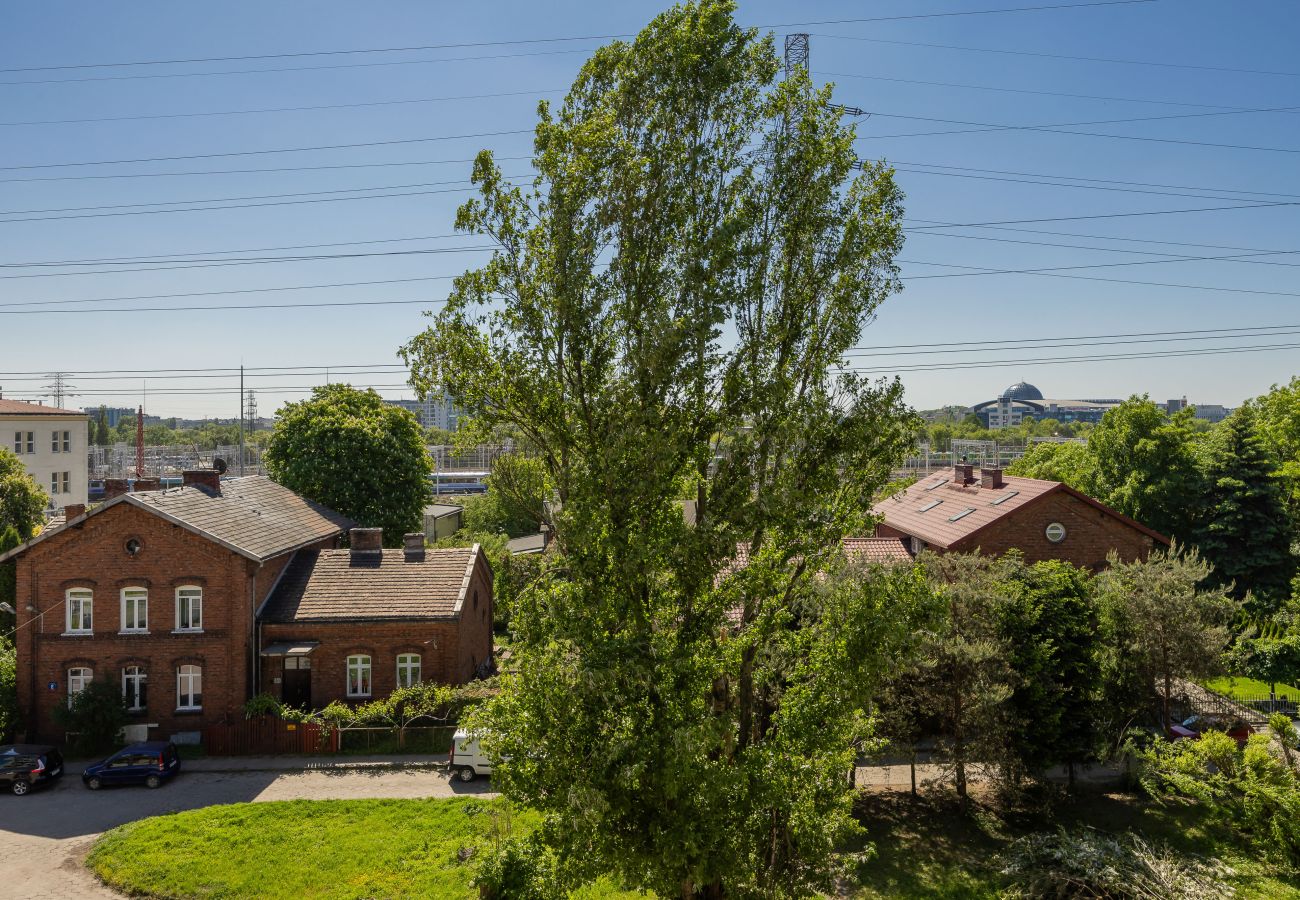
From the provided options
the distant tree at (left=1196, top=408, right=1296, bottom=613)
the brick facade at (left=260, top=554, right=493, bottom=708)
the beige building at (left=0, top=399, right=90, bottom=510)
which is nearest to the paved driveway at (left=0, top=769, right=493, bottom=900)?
the brick facade at (left=260, top=554, right=493, bottom=708)

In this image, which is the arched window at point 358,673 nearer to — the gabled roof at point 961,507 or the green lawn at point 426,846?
the green lawn at point 426,846

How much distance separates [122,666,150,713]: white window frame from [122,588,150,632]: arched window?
1230 millimetres

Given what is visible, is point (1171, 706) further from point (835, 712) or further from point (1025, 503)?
point (835, 712)

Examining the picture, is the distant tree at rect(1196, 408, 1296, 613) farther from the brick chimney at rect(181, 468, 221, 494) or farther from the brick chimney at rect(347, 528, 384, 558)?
the brick chimney at rect(181, 468, 221, 494)

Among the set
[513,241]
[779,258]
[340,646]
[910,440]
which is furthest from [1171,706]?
[340,646]

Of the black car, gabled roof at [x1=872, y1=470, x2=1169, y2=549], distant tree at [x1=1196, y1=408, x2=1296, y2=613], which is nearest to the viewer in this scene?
the black car

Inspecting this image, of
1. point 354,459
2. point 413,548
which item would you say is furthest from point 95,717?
point 354,459

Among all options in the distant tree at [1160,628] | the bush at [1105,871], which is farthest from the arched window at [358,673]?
the distant tree at [1160,628]

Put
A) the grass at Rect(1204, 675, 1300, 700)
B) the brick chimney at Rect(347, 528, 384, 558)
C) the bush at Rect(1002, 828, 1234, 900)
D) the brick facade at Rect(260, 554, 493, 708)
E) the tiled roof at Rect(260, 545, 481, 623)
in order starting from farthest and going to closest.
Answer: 1. the brick chimney at Rect(347, 528, 384, 558)
2. the grass at Rect(1204, 675, 1300, 700)
3. the tiled roof at Rect(260, 545, 481, 623)
4. the brick facade at Rect(260, 554, 493, 708)
5. the bush at Rect(1002, 828, 1234, 900)

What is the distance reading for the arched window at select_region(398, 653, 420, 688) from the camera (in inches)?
1006

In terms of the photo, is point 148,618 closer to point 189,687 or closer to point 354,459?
point 189,687

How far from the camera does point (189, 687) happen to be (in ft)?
80.5

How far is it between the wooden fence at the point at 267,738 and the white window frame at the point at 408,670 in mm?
2583

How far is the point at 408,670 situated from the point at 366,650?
1.46m
